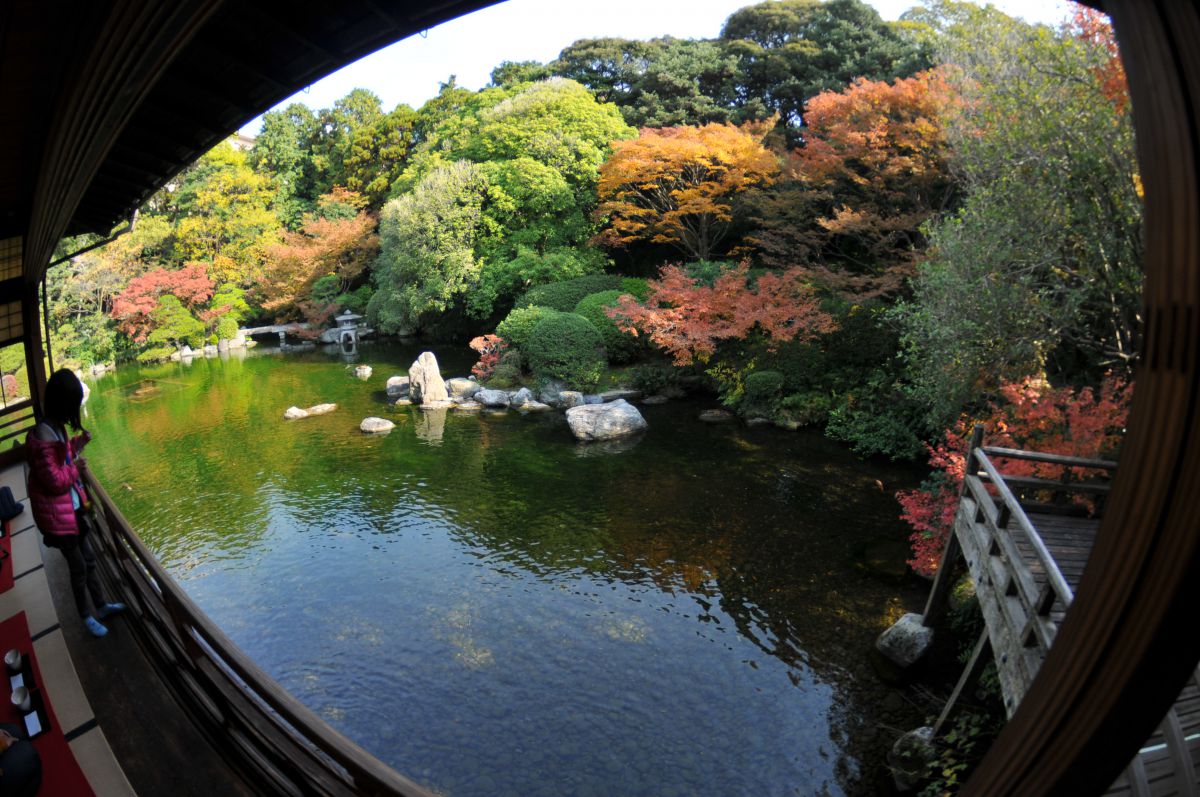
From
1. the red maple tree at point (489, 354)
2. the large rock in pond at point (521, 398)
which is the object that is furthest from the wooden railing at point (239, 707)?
the red maple tree at point (489, 354)

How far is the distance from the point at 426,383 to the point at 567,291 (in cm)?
486

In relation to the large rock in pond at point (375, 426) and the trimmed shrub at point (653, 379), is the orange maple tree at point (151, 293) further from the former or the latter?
the trimmed shrub at point (653, 379)

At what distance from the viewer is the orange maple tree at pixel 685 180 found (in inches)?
661

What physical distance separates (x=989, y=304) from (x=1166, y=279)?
747 cm

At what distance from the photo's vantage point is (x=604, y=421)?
13703mm

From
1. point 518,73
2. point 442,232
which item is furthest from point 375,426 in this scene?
point 518,73

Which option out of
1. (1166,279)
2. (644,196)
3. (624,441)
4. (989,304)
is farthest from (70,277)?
(1166,279)

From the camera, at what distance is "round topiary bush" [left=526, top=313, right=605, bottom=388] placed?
16.3 m

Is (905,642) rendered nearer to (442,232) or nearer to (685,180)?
(685,180)

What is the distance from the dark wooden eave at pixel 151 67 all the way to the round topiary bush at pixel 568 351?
12025mm

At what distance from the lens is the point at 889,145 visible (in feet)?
43.5

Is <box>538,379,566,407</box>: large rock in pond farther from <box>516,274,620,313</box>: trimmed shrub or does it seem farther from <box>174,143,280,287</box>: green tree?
<box>174,143,280,287</box>: green tree

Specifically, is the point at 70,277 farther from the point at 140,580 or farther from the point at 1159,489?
the point at 1159,489

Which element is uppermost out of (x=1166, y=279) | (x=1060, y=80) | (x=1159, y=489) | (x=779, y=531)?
(x=1060, y=80)
